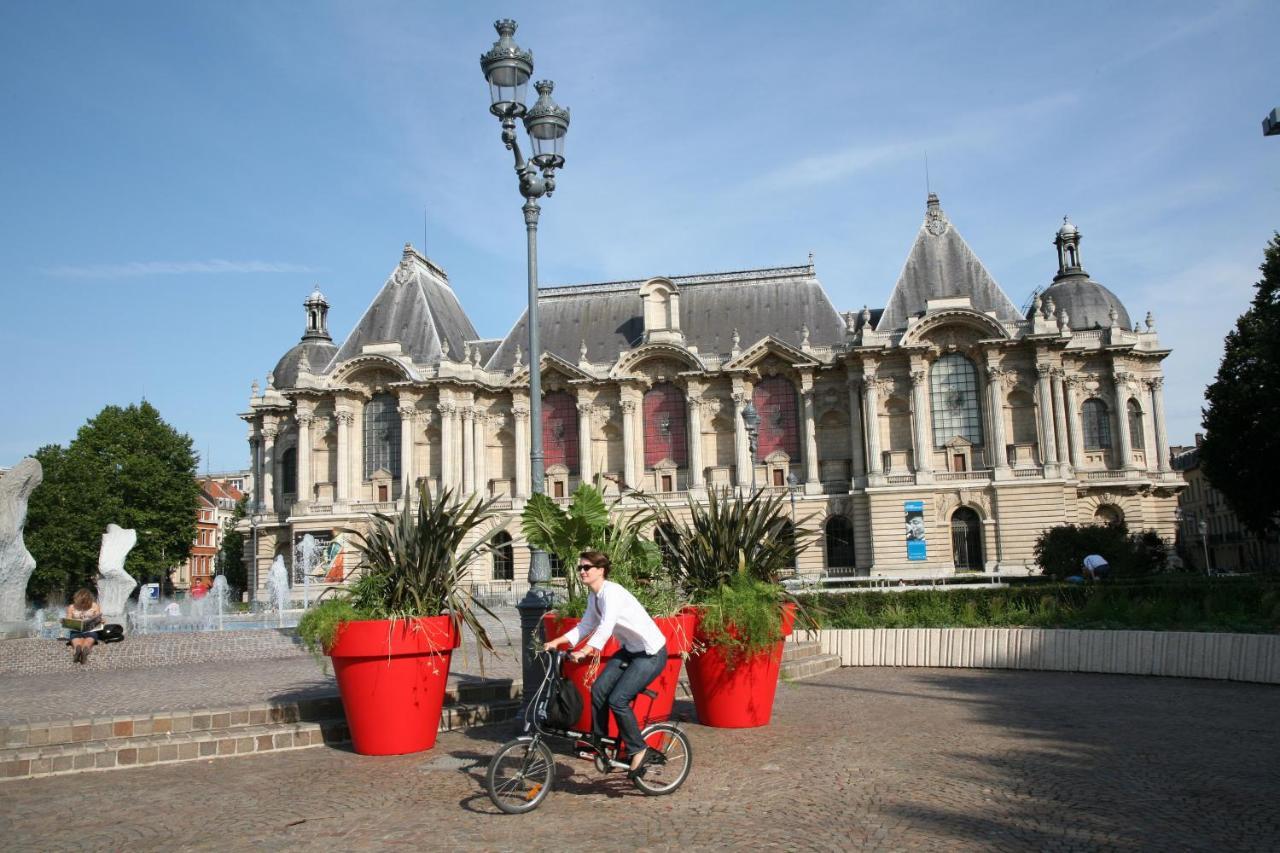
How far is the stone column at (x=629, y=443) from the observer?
49.9m

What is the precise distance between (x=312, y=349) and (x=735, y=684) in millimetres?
55787

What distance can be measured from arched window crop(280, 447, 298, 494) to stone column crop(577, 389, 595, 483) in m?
17.2

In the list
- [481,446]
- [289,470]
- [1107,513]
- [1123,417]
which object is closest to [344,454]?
[481,446]

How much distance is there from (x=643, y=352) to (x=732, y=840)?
144ft

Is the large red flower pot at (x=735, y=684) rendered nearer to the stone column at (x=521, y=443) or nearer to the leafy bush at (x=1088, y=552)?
the leafy bush at (x=1088, y=552)

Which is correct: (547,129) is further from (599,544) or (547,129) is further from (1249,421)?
(1249,421)

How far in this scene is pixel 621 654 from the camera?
777 cm

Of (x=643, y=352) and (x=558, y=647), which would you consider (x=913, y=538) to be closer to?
(x=643, y=352)

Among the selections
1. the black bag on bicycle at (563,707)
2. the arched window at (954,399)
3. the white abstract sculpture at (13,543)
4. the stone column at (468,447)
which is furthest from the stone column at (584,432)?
the black bag on bicycle at (563,707)

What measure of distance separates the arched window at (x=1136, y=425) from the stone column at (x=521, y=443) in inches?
1146

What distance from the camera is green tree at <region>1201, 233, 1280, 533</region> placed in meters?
34.6

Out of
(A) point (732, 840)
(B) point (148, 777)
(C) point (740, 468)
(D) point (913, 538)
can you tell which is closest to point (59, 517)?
(C) point (740, 468)

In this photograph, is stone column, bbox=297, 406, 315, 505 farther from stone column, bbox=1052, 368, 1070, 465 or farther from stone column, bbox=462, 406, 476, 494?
stone column, bbox=1052, 368, 1070, 465

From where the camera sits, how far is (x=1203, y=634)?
1388 centimetres
